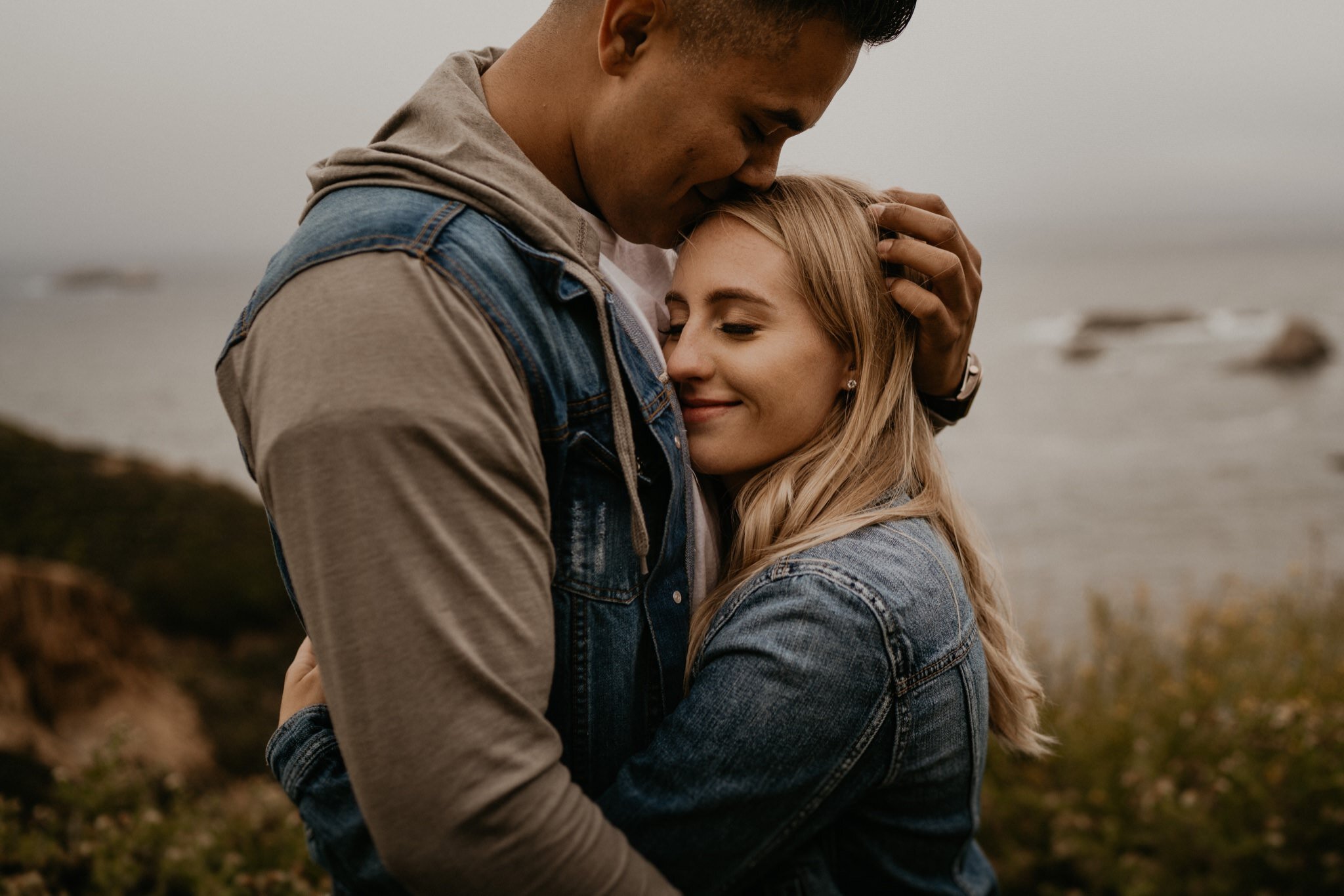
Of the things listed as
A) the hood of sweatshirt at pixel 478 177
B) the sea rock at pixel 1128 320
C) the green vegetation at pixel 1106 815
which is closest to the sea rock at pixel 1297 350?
the sea rock at pixel 1128 320

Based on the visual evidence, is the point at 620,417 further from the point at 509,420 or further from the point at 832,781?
the point at 832,781

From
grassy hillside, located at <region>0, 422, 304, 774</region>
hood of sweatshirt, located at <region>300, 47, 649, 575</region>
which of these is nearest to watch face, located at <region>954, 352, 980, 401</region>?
hood of sweatshirt, located at <region>300, 47, 649, 575</region>

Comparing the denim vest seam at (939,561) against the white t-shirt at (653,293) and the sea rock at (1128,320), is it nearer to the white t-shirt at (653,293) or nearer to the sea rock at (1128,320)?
the white t-shirt at (653,293)

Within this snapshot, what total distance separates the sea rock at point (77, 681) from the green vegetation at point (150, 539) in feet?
4.99

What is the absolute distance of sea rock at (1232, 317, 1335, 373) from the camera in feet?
97.8

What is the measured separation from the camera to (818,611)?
5.16 feet

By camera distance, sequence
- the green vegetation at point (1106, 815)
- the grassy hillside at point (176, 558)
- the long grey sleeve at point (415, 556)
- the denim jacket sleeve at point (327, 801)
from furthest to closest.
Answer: the grassy hillside at point (176, 558), the green vegetation at point (1106, 815), the denim jacket sleeve at point (327, 801), the long grey sleeve at point (415, 556)

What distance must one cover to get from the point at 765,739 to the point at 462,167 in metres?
1.04

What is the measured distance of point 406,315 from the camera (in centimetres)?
119

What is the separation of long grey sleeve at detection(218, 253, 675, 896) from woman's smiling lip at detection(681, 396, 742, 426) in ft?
2.66

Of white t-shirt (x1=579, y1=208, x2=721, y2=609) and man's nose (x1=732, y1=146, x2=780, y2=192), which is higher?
man's nose (x1=732, y1=146, x2=780, y2=192)

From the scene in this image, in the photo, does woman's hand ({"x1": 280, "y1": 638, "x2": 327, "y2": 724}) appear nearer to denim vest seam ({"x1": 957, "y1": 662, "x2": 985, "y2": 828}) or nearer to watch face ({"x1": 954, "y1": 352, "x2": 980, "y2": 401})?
denim vest seam ({"x1": 957, "y1": 662, "x2": 985, "y2": 828})

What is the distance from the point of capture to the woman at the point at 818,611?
1.49 m

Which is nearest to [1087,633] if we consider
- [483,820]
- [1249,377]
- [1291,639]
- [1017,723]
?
[1291,639]
